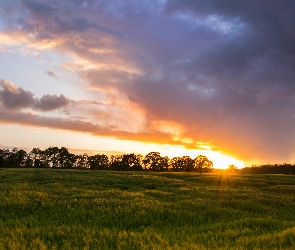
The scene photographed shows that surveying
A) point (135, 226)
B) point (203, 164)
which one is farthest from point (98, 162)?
point (135, 226)

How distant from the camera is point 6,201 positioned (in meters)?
12.9

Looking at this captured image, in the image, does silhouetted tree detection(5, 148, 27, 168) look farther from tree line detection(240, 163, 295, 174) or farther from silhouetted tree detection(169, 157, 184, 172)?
tree line detection(240, 163, 295, 174)

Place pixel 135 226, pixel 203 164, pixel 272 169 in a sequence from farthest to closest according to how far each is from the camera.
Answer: pixel 203 164 < pixel 272 169 < pixel 135 226

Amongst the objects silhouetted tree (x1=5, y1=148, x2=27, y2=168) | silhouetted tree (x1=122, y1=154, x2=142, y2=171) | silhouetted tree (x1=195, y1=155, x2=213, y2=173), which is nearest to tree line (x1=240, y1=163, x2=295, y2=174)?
silhouetted tree (x1=195, y1=155, x2=213, y2=173)

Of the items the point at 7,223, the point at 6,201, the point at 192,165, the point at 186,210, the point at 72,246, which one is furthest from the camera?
the point at 192,165

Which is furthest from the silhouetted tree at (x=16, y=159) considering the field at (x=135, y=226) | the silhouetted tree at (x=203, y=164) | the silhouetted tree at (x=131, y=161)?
the field at (x=135, y=226)

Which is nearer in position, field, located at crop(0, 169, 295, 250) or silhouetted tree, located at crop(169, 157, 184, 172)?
field, located at crop(0, 169, 295, 250)

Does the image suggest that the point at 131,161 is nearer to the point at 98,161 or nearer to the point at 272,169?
the point at 98,161

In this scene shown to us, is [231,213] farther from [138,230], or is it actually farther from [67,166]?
[67,166]

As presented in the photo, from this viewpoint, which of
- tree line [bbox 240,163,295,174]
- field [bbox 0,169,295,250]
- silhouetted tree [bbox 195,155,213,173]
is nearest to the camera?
field [bbox 0,169,295,250]

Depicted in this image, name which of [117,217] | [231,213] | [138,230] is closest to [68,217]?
[117,217]

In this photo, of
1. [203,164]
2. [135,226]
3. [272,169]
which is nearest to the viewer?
[135,226]

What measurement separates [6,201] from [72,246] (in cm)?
742

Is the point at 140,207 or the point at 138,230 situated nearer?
the point at 138,230
